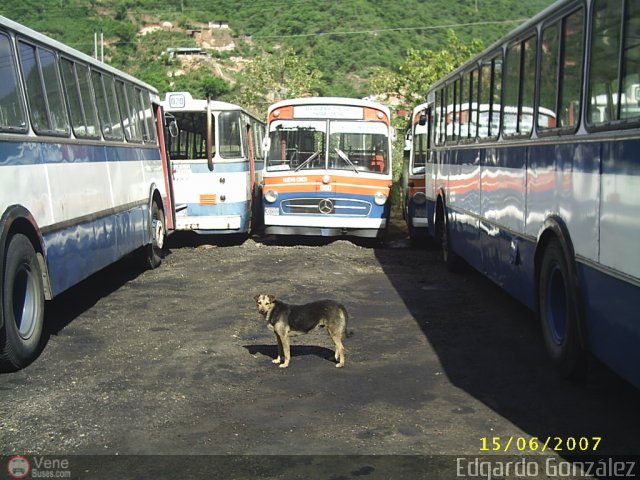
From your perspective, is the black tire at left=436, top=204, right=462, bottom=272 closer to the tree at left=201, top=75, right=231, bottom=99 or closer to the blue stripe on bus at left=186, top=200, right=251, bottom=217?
the blue stripe on bus at left=186, top=200, right=251, bottom=217

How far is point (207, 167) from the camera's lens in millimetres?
17719

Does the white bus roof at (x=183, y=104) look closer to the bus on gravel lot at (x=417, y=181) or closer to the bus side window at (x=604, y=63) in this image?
the bus on gravel lot at (x=417, y=181)

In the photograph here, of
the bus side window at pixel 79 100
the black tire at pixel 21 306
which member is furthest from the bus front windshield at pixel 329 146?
the black tire at pixel 21 306

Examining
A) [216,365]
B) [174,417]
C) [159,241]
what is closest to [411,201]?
[159,241]

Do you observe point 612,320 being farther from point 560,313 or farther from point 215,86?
point 215,86

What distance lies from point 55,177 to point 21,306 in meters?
1.61

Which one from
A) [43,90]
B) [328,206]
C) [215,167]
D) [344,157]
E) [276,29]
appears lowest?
[328,206]

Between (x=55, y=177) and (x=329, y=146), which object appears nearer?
(x=55, y=177)

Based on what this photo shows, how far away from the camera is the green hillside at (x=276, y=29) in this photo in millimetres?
86625

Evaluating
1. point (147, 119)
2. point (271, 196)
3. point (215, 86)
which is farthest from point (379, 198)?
point (215, 86)

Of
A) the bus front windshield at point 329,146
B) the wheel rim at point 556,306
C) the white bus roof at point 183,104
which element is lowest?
the wheel rim at point 556,306

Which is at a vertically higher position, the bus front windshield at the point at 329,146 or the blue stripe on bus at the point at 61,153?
the blue stripe on bus at the point at 61,153

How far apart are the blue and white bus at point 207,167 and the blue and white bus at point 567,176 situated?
7.56 m

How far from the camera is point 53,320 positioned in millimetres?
9492
